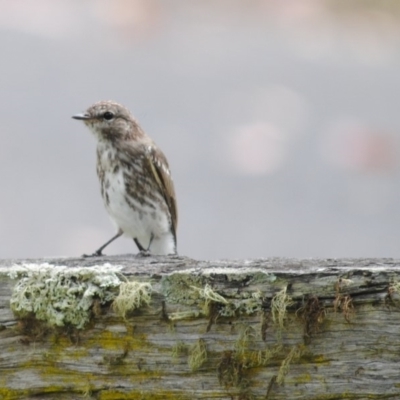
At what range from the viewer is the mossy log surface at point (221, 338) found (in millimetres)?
2496

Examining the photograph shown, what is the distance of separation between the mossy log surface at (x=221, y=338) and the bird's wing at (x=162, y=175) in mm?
3018

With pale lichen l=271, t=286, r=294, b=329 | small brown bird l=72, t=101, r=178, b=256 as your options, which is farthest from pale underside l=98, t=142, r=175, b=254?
pale lichen l=271, t=286, r=294, b=329

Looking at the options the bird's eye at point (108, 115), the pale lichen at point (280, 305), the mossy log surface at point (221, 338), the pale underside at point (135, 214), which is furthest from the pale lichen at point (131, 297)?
the bird's eye at point (108, 115)

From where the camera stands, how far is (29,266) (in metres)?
2.84

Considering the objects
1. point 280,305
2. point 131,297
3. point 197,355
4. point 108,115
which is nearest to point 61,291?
point 131,297

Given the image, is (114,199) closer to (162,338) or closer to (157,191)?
(157,191)

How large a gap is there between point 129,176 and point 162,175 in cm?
21

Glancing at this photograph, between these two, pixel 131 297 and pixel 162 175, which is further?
pixel 162 175

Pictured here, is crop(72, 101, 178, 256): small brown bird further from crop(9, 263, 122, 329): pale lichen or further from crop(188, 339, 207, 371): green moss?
crop(188, 339, 207, 371): green moss

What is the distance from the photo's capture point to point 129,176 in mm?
5664

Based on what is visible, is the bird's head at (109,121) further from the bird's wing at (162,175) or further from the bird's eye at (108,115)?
the bird's wing at (162,175)

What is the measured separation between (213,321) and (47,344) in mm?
491

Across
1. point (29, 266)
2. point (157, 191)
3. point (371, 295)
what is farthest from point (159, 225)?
point (371, 295)

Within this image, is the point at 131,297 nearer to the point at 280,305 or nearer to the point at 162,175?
the point at 280,305
